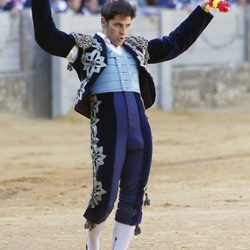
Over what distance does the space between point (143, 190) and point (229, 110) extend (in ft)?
37.9

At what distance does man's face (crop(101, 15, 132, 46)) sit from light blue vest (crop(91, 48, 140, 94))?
8 cm

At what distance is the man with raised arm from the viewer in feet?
17.9

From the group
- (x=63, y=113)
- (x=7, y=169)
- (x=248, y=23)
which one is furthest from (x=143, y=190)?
(x=248, y=23)

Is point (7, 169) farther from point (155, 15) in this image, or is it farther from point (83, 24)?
point (155, 15)

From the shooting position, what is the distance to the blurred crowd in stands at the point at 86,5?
594 inches

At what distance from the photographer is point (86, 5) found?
16.0 meters

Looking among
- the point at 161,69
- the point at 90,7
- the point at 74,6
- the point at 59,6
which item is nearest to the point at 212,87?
the point at 161,69

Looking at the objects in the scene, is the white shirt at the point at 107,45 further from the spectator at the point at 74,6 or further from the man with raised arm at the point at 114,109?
the spectator at the point at 74,6

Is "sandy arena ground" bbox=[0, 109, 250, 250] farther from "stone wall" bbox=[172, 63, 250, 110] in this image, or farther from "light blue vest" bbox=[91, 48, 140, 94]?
"light blue vest" bbox=[91, 48, 140, 94]

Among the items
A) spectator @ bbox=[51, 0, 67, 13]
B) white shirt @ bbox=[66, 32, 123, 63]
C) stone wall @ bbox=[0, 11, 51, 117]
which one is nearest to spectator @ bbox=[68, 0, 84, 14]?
spectator @ bbox=[51, 0, 67, 13]

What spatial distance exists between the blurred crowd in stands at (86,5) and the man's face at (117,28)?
830 cm

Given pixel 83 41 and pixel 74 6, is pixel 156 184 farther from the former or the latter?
pixel 74 6

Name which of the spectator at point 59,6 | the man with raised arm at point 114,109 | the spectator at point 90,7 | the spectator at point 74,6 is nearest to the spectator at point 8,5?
the spectator at point 59,6

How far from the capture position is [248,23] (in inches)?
697
